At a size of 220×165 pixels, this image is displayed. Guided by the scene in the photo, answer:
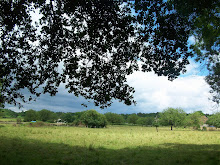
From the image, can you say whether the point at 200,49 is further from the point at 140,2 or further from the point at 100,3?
the point at 100,3

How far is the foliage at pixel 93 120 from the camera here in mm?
77062

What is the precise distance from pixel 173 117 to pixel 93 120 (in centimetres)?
3786

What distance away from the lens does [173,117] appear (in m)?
79.4

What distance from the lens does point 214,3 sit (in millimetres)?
11047

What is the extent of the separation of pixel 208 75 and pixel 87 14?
45.7 feet

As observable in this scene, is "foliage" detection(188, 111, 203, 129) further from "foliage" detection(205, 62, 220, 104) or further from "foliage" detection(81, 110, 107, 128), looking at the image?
"foliage" detection(205, 62, 220, 104)

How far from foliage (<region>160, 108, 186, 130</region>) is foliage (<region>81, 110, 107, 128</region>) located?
29.1m

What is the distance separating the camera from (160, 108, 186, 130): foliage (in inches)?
3105

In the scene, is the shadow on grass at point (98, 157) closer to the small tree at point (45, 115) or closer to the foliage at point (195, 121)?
the foliage at point (195, 121)

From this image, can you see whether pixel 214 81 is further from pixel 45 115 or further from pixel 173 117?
pixel 45 115

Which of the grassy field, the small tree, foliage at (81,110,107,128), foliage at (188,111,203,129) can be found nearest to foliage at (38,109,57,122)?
the small tree

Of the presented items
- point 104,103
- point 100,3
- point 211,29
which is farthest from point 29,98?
point 211,29

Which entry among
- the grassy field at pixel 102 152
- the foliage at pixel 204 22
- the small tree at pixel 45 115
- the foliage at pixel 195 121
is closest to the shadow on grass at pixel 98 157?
the grassy field at pixel 102 152

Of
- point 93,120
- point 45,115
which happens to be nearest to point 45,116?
point 45,115
